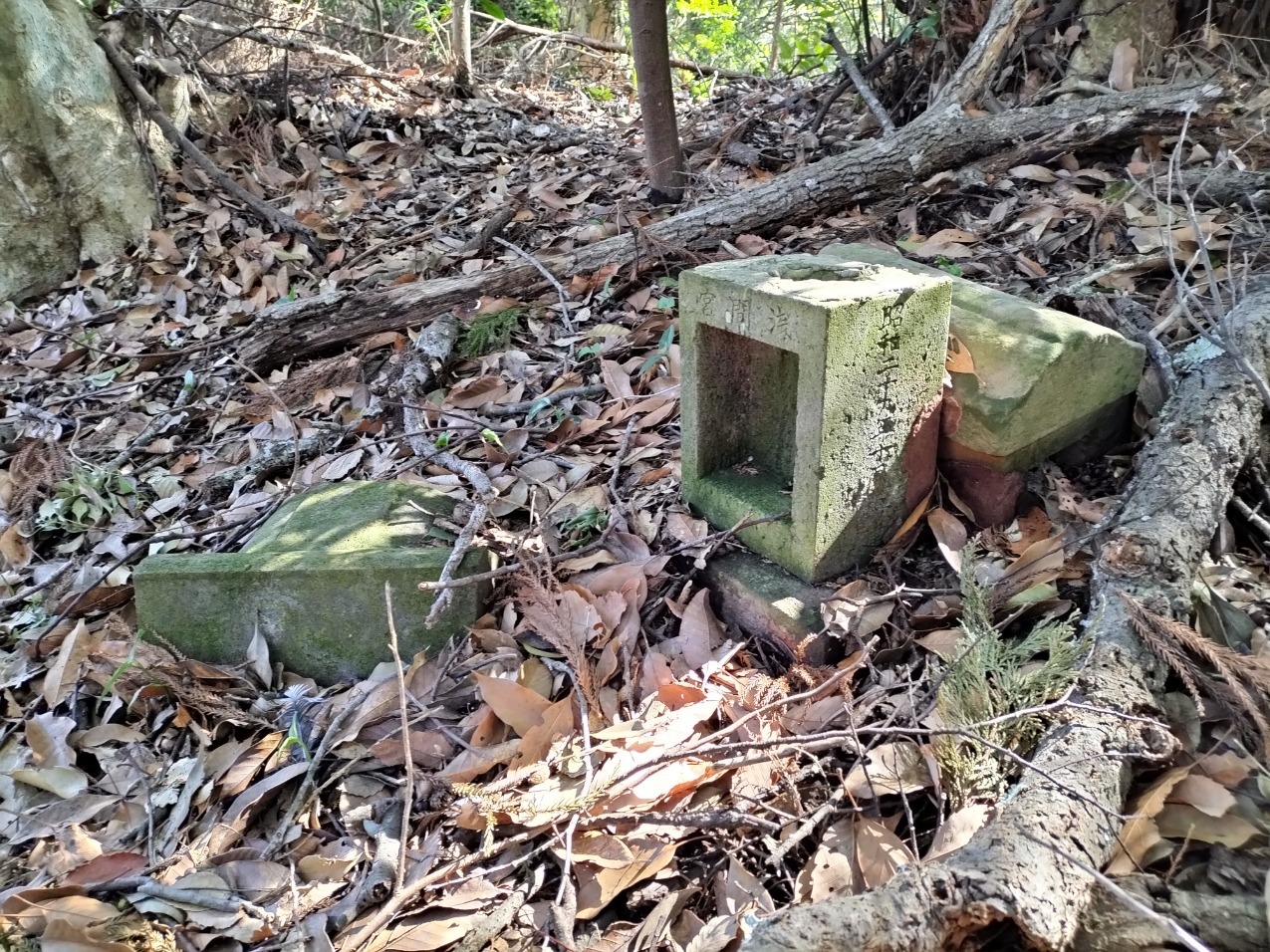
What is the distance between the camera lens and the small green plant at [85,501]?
317 centimetres

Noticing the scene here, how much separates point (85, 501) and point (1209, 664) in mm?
3518

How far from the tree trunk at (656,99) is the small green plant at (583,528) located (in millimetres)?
2504

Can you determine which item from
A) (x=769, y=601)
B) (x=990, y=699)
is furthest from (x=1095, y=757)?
(x=769, y=601)

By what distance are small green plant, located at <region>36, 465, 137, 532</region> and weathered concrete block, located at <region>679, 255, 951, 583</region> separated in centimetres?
225

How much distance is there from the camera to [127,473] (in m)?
3.39

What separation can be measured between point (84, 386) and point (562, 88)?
195 inches

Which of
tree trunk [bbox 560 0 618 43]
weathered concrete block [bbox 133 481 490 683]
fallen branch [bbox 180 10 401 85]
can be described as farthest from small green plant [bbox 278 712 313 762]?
tree trunk [bbox 560 0 618 43]

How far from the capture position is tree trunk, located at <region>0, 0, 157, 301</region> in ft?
15.4

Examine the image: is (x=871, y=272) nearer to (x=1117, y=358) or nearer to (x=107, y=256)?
(x=1117, y=358)

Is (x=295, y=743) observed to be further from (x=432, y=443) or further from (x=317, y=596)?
(x=432, y=443)

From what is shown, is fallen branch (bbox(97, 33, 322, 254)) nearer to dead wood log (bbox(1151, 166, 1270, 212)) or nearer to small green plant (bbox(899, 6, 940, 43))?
small green plant (bbox(899, 6, 940, 43))

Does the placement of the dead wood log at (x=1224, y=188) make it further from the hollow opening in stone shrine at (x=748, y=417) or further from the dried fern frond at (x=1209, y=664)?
the dried fern frond at (x=1209, y=664)

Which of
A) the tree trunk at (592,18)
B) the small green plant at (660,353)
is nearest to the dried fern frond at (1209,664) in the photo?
the small green plant at (660,353)

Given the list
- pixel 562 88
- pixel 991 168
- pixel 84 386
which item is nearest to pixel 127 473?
pixel 84 386
